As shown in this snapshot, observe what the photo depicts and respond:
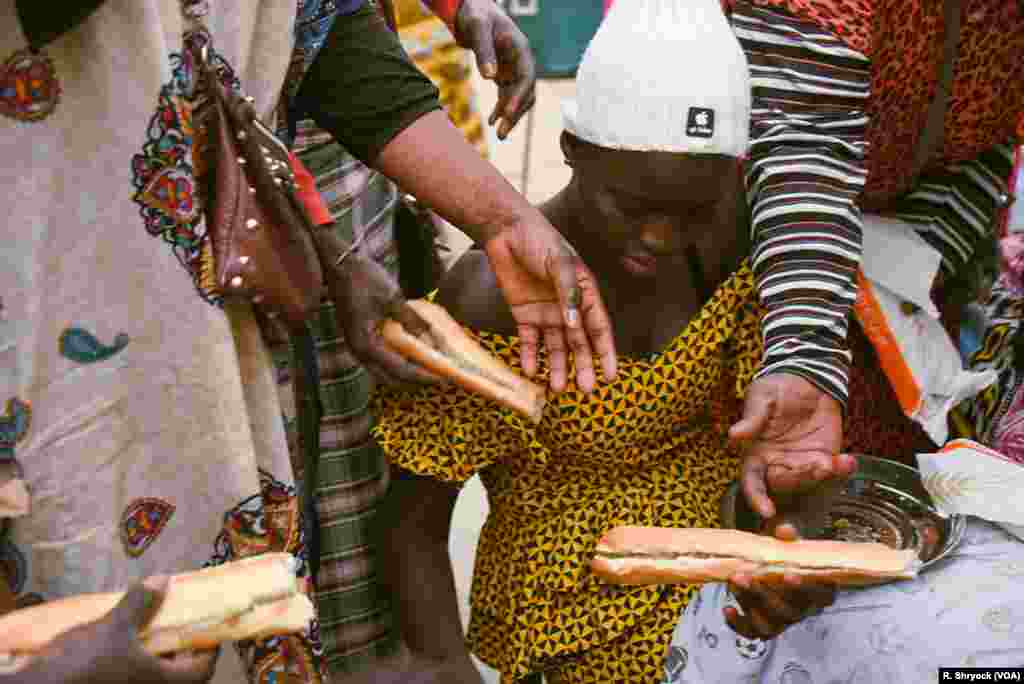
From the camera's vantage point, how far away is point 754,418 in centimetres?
190

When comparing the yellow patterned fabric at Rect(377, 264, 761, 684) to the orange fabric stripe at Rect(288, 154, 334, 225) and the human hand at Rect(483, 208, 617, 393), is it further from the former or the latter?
the orange fabric stripe at Rect(288, 154, 334, 225)

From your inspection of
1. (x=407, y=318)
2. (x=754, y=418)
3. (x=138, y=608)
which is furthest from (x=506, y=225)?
(x=138, y=608)

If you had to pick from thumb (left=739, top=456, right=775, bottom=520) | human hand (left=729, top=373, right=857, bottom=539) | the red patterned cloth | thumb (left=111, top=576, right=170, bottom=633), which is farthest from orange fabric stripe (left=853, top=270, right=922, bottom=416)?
thumb (left=111, top=576, right=170, bottom=633)

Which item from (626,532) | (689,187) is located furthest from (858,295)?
(626,532)

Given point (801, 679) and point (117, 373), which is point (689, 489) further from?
point (117, 373)

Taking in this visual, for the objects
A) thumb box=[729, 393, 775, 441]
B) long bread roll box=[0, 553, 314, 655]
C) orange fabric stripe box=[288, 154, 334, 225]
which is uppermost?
orange fabric stripe box=[288, 154, 334, 225]

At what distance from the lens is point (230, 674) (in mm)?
1803

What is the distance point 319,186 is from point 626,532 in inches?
34.6

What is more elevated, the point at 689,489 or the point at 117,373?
the point at 117,373

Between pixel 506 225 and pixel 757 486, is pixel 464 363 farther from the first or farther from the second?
pixel 757 486

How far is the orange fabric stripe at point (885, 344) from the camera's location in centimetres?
220

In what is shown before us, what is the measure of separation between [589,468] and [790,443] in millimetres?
371

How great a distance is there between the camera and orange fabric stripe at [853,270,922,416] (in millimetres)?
2201

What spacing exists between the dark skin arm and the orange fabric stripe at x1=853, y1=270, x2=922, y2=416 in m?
1.39
